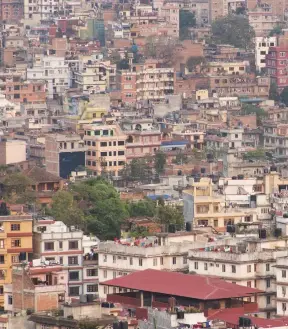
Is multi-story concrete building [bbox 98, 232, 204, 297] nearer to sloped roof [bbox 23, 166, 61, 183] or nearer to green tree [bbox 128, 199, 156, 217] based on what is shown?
green tree [bbox 128, 199, 156, 217]

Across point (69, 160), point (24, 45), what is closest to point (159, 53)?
point (24, 45)

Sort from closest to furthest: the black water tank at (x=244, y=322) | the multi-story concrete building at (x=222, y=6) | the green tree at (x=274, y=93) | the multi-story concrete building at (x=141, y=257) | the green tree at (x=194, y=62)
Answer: the black water tank at (x=244, y=322) → the multi-story concrete building at (x=141, y=257) → the green tree at (x=274, y=93) → the green tree at (x=194, y=62) → the multi-story concrete building at (x=222, y=6)

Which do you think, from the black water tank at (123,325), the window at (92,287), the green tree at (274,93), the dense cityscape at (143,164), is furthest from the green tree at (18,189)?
the green tree at (274,93)

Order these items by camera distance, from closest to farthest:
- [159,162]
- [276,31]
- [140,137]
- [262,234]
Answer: [262,234] → [159,162] → [140,137] → [276,31]

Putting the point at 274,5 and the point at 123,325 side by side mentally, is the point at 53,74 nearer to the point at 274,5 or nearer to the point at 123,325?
the point at 274,5

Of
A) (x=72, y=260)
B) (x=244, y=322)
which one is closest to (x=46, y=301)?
(x=244, y=322)

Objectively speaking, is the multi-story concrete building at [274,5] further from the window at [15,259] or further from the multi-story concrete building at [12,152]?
the window at [15,259]
